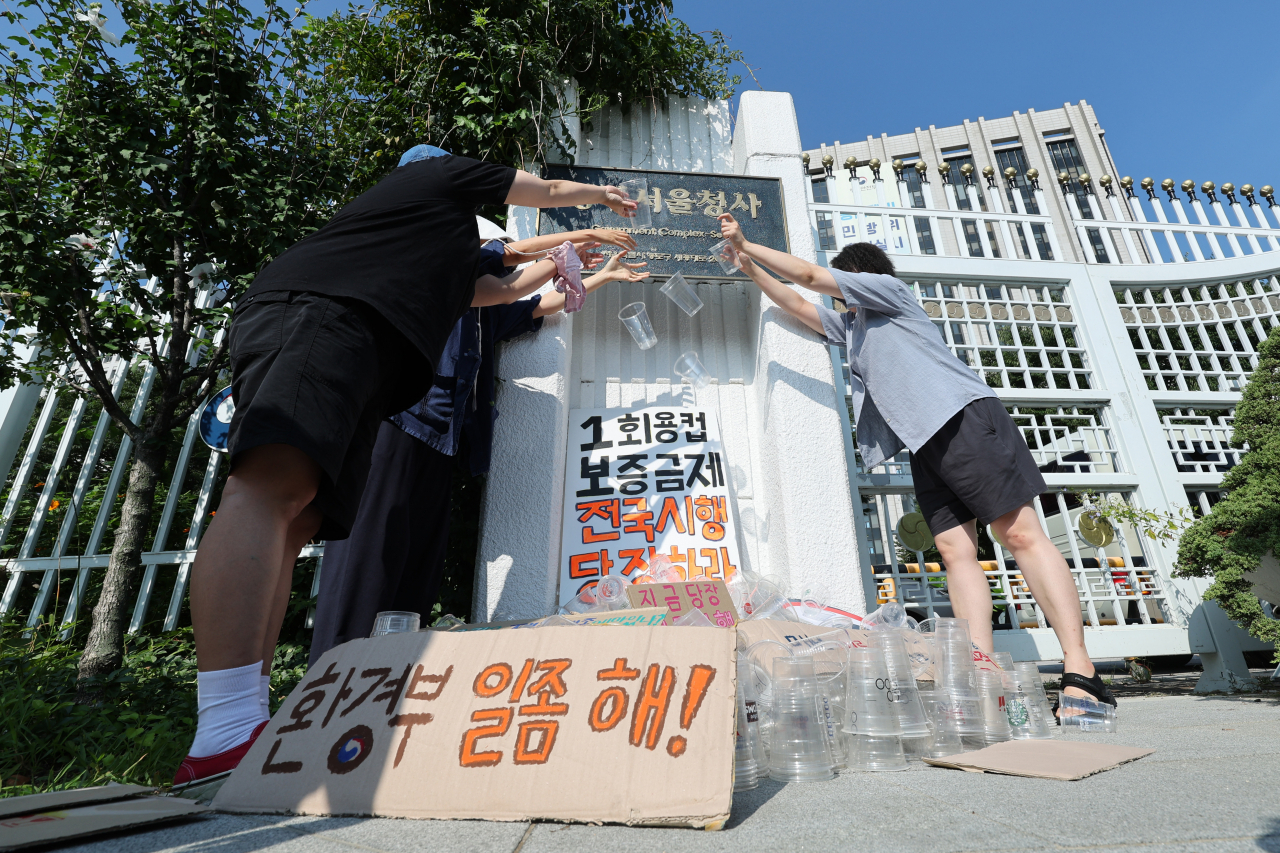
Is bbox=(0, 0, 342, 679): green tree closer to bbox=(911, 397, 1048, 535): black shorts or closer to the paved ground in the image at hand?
the paved ground

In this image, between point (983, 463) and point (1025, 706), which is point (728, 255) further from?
point (1025, 706)

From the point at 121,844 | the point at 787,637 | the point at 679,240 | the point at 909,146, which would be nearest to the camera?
the point at 121,844

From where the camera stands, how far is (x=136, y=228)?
265cm

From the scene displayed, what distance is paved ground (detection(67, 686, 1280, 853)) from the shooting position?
2.39ft

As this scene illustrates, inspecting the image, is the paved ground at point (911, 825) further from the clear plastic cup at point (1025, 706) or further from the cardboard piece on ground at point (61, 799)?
the clear plastic cup at point (1025, 706)

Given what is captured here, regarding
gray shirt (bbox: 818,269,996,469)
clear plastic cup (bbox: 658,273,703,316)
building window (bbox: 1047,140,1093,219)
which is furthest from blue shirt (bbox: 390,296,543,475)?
building window (bbox: 1047,140,1093,219)

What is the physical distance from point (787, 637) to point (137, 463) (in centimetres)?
255

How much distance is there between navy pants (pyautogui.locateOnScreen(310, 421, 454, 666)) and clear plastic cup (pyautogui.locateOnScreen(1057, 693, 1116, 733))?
82.2 inches

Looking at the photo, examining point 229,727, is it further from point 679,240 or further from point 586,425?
point 679,240

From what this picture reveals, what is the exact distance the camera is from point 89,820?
86cm

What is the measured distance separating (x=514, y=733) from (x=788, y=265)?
7.42ft

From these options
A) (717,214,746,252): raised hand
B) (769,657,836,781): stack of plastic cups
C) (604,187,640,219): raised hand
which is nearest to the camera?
(769,657,836,781): stack of plastic cups

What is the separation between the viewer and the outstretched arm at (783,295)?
3090 mm

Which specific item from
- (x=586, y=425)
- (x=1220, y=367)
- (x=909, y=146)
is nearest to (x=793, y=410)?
(x=586, y=425)
